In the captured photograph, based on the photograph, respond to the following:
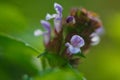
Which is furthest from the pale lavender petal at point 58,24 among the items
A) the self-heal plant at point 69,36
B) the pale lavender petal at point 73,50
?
the pale lavender petal at point 73,50

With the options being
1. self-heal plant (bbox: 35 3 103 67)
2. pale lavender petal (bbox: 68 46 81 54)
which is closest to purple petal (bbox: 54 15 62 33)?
self-heal plant (bbox: 35 3 103 67)

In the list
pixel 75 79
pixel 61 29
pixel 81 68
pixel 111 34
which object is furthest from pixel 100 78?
pixel 75 79

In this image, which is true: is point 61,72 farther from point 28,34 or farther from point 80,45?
point 28,34

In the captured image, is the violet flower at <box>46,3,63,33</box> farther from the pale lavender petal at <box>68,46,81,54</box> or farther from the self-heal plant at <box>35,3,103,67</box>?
the pale lavender petal at <box>68,46,81,54</box>

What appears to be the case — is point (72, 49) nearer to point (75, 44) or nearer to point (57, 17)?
point (75, 44)

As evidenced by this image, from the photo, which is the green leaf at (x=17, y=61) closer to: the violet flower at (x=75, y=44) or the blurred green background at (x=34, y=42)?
the blurred green background at (x=34, y=42)

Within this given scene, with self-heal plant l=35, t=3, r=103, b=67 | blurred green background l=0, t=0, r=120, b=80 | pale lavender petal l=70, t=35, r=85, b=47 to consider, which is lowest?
pale lavender petal l=70, t=35, r=85, b=47

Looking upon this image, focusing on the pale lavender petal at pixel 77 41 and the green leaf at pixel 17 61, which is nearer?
the pale lavender petal at pixel 77 41

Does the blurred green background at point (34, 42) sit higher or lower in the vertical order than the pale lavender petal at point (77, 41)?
higher
